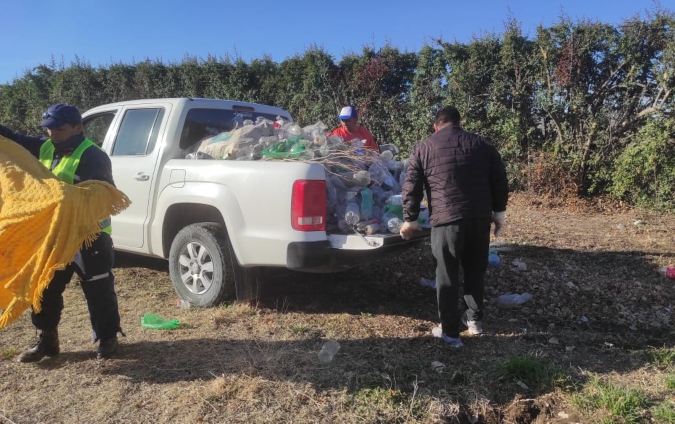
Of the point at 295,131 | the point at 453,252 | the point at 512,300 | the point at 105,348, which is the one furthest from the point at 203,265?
the point at 512,300

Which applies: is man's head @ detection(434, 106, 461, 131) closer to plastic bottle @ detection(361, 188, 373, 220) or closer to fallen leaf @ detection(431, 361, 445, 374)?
plastic bottle @ detection(361, 188, 373, 220)

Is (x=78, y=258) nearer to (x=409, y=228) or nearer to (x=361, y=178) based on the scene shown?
(x=361, y=178)

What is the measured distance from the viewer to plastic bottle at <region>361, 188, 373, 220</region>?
4375 millimetres

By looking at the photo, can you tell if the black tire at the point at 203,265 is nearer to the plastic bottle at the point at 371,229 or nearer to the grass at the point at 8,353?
the plastic bottle at the point at 371,229

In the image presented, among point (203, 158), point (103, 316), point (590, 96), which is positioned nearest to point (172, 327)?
point (103, 316)

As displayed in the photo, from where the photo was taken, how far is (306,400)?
317 cm

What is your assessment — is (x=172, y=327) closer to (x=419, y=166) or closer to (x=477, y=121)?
(x=419, y=166)

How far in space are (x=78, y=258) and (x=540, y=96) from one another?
28.0 ft

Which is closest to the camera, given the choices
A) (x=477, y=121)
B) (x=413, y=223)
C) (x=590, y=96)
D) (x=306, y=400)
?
(x=306, y=400)

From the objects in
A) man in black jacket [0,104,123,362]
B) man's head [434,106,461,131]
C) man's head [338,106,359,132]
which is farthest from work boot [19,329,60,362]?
man's head [338,106,359,132]

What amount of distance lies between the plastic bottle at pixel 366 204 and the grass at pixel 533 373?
157 centimetres

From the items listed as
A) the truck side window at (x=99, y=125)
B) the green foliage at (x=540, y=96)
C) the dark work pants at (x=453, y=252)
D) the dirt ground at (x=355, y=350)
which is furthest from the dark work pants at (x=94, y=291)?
the green foliage at (x=540, y=96)

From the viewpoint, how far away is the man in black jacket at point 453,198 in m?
3.90

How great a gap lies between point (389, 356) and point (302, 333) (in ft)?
2.68
